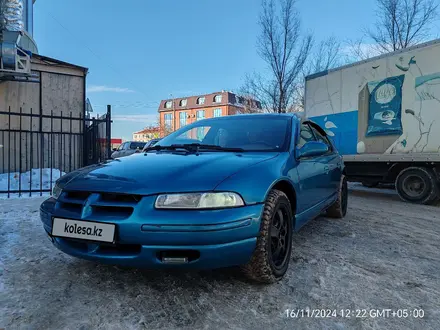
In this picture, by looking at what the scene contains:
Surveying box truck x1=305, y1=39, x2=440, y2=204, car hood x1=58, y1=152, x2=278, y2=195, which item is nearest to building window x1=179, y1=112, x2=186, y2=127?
box truck x1=305, y1=39, x2=440, y2=204

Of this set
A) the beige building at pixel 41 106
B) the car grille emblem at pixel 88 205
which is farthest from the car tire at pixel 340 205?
the beige building at pixel 41 106

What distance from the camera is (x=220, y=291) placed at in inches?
89.0

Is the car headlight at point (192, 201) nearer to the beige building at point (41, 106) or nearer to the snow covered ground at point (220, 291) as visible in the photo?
the snow covered ground at point (220, 291)

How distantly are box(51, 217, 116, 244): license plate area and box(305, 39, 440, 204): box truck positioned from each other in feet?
20.2

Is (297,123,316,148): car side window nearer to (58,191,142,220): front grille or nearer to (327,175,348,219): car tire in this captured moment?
(327,175,348,219): car tire

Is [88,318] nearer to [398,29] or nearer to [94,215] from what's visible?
[94,215]

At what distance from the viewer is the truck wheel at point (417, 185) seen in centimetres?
621

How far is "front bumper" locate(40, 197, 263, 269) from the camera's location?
1.89 meters

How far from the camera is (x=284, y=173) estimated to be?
254 cm

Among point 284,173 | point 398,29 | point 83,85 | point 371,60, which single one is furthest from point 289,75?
point 284,173

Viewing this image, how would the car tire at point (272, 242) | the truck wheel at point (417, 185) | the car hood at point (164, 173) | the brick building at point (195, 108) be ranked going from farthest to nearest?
1. the brick building at point (195, 108)
2. the truck wheel at point (417, 185)
3. the car tire at point (272, 242)
4. the car hood at point (164, 173)

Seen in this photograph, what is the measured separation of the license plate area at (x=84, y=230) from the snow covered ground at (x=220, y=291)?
460 millimetres

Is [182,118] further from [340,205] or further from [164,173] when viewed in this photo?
[164,173]

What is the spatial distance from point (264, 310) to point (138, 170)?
1.29 metres
